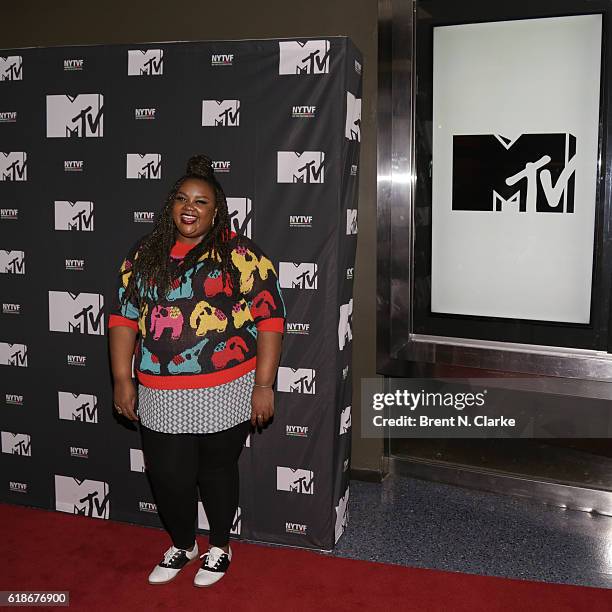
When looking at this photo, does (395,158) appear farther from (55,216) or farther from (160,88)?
(55,216)

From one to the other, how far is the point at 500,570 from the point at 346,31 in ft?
8.40

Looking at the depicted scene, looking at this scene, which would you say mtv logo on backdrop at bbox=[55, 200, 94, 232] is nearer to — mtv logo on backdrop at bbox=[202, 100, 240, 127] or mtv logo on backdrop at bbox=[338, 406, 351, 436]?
mtv logo on backdrop at bbox=[202, 100, 240, 127]

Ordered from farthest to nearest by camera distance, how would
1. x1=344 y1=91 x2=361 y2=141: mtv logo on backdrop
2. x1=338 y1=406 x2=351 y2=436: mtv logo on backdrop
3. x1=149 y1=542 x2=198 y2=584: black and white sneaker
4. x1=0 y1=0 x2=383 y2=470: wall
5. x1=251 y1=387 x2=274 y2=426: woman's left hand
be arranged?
x1=0 y1=0 x2=383 y2=470: wall
x1=338 y1=406 x2=351 y2=436: mtv logo on backdrop
x1=344 y1=91 x2=361 y2=141: mtv logo on backdrop
x1=149 y1=542 x2=198 y2=584: black and white sneaker
x1=251 y1=387 x2=274 y2=426: woman's left hand

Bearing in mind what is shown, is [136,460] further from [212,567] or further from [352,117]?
[352,117]

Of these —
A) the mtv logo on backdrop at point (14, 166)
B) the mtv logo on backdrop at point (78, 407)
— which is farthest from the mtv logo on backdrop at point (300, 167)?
the mtv logo on backdrop at point (78, 407)

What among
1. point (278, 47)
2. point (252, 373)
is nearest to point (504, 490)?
point (252, 373)

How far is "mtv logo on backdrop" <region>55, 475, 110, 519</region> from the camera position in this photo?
347 centimetres

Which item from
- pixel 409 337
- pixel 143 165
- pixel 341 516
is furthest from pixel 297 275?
pixel 341 516

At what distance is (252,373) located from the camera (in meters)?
2.83

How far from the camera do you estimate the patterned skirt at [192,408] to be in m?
2.69

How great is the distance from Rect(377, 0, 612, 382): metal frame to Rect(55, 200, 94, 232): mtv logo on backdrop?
1389 millimetres

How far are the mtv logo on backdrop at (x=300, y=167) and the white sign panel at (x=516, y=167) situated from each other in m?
0.90

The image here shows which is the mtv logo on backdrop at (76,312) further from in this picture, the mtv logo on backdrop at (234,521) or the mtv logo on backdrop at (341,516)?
the mtv logo on backdrop at (341,516)

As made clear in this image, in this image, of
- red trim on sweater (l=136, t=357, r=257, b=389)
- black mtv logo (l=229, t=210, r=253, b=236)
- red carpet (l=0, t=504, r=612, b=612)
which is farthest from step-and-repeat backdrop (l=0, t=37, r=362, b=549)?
red trim on sweater (l=136, t=357, r=257, b=389)
